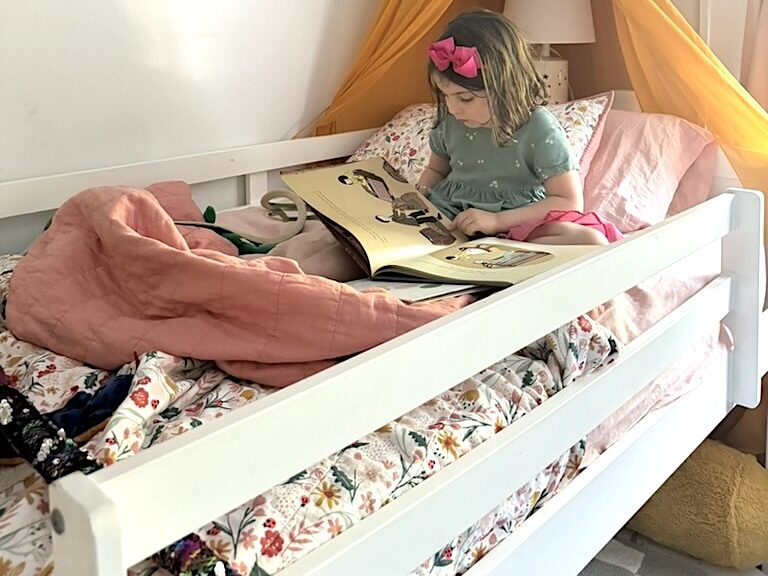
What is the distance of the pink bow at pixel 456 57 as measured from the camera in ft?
4.20

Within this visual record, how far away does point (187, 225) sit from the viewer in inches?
50.1

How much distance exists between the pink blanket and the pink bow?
43 cm

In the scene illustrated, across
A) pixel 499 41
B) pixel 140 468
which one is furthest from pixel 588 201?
pixel 140 468

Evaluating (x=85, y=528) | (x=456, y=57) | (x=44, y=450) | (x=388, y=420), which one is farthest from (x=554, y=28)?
(x=85, y=528)

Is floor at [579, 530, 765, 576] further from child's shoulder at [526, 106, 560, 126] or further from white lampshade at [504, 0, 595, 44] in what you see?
white lampshade at [504, 0, 595, 44]

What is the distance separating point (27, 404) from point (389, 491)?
0.31 meters

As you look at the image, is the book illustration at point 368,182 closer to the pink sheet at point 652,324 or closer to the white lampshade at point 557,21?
the pink sheet at point 652,324

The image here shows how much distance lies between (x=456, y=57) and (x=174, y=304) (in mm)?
593

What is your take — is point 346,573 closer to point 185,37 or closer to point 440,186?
point 440,186

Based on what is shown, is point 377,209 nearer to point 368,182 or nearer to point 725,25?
point 368,182

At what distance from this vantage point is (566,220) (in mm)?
1269

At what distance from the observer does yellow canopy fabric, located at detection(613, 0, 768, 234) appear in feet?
4.83

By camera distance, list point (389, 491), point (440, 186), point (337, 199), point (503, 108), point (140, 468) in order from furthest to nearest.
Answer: point (440, 186)
point (503, 108)
point (337, 199)
point (389, 491)
point (140, 468)

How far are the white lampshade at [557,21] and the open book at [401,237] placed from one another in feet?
2.11
